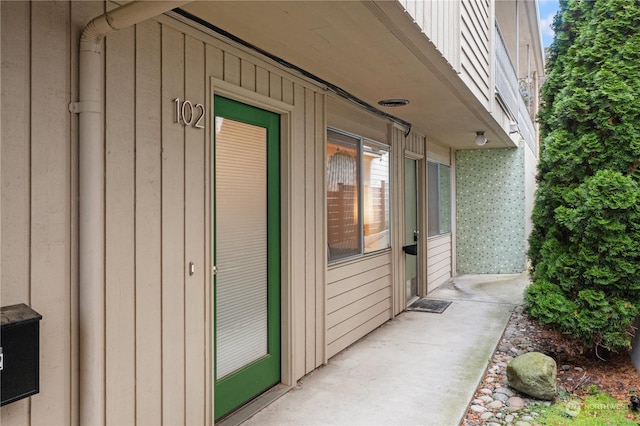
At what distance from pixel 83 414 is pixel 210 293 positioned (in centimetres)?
93

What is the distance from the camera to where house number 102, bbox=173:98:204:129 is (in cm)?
243

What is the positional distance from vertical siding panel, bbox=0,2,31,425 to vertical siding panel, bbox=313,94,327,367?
7.68 feet

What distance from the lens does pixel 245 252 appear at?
122 inches

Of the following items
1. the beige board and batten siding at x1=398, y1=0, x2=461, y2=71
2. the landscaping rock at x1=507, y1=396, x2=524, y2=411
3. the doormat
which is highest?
the beige board and batten siding at x1=398, y1=0, x2=461, y2=71

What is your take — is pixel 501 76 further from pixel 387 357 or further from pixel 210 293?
pixel 210 293

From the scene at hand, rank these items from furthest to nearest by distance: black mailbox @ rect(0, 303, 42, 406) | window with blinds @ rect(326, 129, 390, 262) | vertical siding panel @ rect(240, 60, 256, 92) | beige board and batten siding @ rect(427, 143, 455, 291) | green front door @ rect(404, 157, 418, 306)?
beige board and batten siding @ rect(427, 143, 455, 291)
green front door @ rect(404, 157, 418, 306)
window with blinds @ rect(326, 129, 390, 262)
vertical siding panel @ rect(240, 60, 256, 92)
black mailbox @ rect(0, 303, 42, 406)

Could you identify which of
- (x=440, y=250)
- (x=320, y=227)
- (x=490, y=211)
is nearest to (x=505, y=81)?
(x=490, y=211)

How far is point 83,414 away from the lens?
1881 millimetres

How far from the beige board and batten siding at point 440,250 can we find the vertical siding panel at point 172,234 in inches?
208

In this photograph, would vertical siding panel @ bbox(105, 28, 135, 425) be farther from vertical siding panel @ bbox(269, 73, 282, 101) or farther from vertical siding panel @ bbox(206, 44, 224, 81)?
vertical siding panel @ bbox(269, 73, 282, 101)

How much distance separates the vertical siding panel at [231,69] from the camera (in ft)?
9.18

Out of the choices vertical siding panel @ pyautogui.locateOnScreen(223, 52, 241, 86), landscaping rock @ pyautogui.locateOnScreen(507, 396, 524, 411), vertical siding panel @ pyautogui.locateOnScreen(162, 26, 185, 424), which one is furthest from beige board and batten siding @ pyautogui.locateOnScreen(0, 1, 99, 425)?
landscaping rock @ pyautogui.locateOnScreen(507, 396, 524, 411)

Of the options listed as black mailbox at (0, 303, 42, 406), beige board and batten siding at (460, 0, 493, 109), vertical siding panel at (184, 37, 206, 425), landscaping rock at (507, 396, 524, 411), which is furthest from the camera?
beige board and batten siding at (460, 0, 493, 109)

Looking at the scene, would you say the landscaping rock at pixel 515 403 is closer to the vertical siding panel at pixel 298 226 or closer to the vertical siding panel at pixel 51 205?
the vertical siding panel at pixel 298 226
